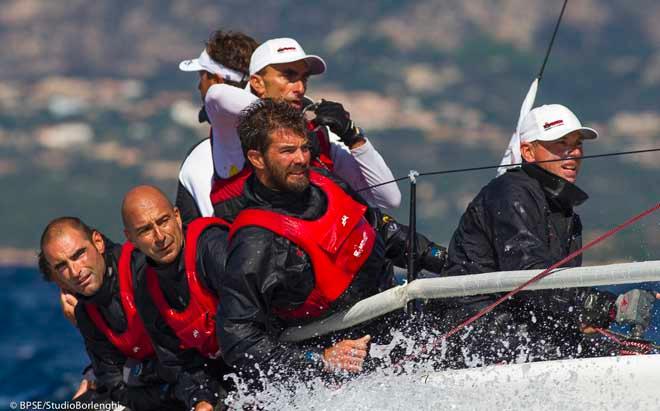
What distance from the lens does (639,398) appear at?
410 cm

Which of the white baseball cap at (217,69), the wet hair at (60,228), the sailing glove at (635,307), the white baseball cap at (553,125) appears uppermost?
the white baseball cap at (217,69)

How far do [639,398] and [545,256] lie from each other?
58 cm

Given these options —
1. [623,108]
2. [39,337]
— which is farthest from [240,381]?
[623,108]

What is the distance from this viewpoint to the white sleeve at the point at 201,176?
5402 millimetres

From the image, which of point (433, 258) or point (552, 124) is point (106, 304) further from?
point (552, 124)

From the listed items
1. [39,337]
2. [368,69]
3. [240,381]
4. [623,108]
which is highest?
[368,69]

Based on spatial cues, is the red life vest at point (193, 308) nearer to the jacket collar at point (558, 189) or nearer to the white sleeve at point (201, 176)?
the white sleeve at point (201, 176)

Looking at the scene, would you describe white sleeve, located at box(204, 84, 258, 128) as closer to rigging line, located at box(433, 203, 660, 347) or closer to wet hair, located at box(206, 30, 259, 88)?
wet hair, located at box(206, 30, 259, 88)

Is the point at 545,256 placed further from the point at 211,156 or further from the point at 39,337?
the point at 39,337

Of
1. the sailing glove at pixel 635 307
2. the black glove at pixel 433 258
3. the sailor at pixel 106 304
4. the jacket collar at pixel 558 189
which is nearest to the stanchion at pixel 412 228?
the jacket collar at pixel 558 189

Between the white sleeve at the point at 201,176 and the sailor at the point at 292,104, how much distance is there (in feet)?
0.56

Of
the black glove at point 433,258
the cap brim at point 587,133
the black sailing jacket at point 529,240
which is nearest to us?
the black sailing jacket at point 529,240

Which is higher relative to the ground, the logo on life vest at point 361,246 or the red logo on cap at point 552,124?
the red logo on cap at point 552,124

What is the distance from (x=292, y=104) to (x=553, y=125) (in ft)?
3.12
